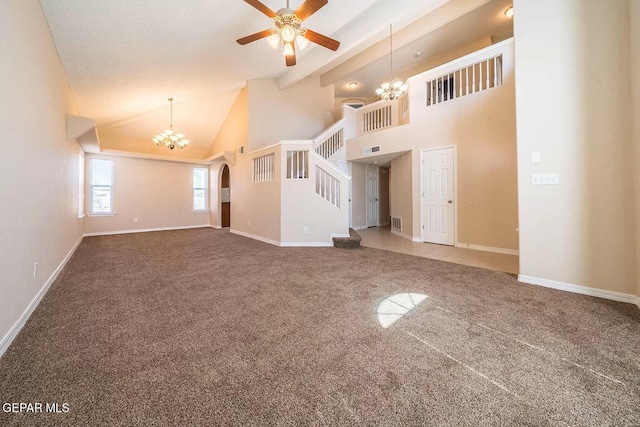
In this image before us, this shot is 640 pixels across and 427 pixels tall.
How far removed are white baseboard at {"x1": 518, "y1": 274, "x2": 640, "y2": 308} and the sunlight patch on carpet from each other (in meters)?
1.43

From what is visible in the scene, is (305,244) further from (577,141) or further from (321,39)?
(577,141)

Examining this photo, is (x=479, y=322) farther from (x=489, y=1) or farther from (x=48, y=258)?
(x=489, y=1)

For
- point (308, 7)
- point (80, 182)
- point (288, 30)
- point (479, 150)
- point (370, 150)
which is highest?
point (308, 7)

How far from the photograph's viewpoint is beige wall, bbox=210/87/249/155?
673 centimetres

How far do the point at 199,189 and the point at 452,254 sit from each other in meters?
8.54

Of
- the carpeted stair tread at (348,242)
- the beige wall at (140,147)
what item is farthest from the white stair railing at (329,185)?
the beige wall at (140,147)

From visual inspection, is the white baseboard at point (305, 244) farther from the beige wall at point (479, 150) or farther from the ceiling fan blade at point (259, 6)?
the ceiling fan blade at point (259, 6)

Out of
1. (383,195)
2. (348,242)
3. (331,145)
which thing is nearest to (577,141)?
(348,242)

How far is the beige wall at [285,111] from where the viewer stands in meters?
6.61

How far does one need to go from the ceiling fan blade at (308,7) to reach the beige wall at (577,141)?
2310 millimetres

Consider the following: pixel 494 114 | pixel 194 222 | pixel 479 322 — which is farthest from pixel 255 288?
pixel 194 222

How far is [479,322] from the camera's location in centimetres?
194

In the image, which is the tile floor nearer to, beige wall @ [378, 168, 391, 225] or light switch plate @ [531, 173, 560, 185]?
light switch plate @ [531, 173, 560, 185]

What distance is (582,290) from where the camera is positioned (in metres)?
2.54
